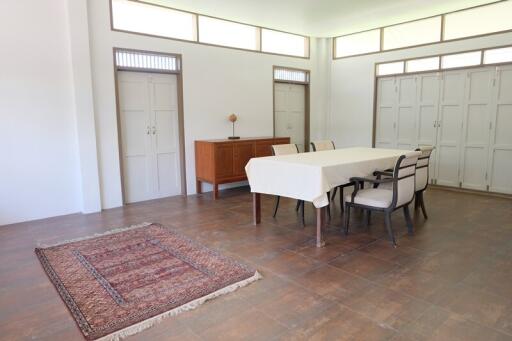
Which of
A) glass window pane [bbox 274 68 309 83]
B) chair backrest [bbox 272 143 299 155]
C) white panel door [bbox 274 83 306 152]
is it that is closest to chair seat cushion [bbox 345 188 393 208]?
chair backrest [bbox 272 143 299 155]

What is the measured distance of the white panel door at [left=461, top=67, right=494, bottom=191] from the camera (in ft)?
18.6

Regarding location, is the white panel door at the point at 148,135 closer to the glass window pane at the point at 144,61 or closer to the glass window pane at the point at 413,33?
the glass window pane at the point at 144,61

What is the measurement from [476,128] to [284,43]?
12.5 ft

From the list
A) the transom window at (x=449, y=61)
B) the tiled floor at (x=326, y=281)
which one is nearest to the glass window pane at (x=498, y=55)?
the transom window at (x=449, y=61)

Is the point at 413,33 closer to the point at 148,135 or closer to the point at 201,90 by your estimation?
the point at 201,90

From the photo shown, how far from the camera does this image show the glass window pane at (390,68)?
6.69 meters

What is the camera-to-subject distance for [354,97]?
7.48 metres

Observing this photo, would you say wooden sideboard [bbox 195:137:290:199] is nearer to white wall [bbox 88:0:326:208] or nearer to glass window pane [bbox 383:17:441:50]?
white wall [bbox 88:0:326:208]

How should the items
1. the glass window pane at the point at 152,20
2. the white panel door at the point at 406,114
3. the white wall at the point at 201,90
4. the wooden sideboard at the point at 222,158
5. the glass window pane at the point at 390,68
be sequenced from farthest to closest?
the glass window pane at the point at 390,68, the white panel door at the point at 406,114, the wooden sideboard at the point at 222,158, the glass window pane at the point at 152,20, the white wall at the point at 201,90

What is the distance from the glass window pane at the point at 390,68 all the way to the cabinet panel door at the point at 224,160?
3462mm

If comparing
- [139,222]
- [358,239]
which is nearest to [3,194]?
[139,222]

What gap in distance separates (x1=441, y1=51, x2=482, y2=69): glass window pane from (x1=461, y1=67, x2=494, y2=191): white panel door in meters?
0.16

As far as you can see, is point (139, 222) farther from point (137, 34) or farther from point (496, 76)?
point (496, 76)

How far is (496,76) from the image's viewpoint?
552cm
